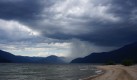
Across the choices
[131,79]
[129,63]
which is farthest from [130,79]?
[129,63]

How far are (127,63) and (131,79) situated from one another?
376ft

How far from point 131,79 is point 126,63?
379 feet

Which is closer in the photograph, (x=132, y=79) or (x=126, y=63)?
(x=132, y=79)

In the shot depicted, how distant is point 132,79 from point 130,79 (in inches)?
16.3

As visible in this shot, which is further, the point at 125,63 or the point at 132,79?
the point at 125,63

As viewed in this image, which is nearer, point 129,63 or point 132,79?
point 132,79

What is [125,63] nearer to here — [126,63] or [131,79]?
[126,63]

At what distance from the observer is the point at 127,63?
161375mm

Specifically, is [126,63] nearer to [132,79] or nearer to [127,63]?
[127,63]

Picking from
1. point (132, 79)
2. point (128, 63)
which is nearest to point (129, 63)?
point (128, 63)

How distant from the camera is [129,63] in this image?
160375 mm

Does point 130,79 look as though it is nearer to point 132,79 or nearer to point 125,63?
point 132,79

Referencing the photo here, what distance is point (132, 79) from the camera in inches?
1956

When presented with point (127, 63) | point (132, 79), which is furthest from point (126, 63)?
point (132, 79)
